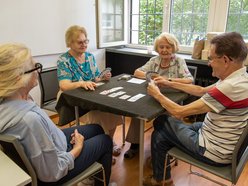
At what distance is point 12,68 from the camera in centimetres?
100

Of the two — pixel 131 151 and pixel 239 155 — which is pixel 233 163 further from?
pixel 131 151

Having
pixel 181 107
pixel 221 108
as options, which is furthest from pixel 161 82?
pixel 221 108

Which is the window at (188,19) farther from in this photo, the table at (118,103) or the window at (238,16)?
the table at (118,103)

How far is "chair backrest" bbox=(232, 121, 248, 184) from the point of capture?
1202mm

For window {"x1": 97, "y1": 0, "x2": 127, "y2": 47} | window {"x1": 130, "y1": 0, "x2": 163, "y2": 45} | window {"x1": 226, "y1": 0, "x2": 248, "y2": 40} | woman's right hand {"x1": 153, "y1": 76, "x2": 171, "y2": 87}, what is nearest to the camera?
woman's right hand {"x1": 153, "y1": 76, "x2": 171, "y2": 87}

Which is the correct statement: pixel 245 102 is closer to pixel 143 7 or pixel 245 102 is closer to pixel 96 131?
Answer: pixel 96 131

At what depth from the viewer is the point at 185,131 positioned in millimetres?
1515

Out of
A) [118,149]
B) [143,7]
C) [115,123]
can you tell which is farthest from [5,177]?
[143,7]

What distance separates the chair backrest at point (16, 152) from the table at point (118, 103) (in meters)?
0.64

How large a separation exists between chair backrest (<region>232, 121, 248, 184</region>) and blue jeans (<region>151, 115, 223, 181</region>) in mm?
103

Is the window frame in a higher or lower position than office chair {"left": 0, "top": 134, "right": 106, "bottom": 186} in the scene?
higher

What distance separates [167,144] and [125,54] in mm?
2237

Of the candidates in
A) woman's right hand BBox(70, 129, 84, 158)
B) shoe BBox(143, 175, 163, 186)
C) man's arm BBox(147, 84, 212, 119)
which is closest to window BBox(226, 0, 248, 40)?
man's arm BBox(147, 84, 212, 119)

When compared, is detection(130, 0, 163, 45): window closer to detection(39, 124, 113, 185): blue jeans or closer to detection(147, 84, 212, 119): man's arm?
detection(147, 84, 212, 119): man's arm
